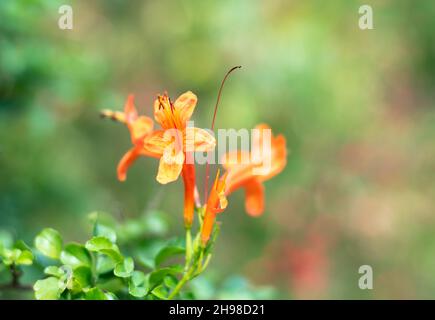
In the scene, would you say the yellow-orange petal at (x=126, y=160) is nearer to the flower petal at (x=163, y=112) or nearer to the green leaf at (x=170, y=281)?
the flower petal at (x=163, y=112)

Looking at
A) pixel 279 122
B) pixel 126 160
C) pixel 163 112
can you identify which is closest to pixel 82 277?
pixel 126 160

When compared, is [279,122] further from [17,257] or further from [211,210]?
[17,257]

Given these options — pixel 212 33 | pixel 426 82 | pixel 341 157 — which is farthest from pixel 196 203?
pixel 426 82

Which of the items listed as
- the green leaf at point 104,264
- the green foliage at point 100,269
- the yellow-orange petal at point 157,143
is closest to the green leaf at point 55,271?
the green foliage at point 100,269

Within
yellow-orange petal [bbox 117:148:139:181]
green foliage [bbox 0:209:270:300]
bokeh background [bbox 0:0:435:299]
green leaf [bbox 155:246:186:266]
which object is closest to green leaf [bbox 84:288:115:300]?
green foliage [bbox 0:209:270:300]
